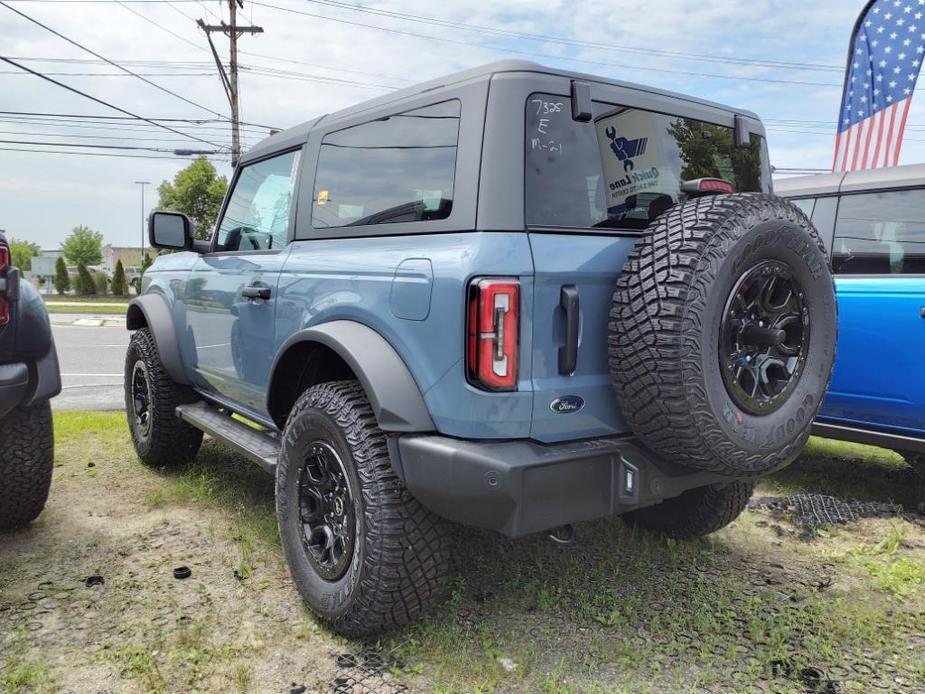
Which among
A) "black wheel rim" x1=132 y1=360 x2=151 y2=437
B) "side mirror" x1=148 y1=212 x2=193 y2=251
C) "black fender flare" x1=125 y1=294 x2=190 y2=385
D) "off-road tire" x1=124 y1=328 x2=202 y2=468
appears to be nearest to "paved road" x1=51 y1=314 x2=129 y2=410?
"black wheel rim" x1=132 y1=360 x2=151 y2=437

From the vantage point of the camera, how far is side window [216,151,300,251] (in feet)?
11.5

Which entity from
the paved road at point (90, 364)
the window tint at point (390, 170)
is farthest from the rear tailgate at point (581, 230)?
the paved road at point (90, 364)

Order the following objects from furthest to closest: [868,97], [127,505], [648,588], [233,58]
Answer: [233,58] < [868,97] < [127,505] < [648,588]

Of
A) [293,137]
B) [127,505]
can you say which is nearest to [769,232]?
[293,137]

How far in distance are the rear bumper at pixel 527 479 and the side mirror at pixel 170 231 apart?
2.41m

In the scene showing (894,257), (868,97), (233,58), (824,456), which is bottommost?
(824,456)

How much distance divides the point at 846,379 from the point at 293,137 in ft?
11.1

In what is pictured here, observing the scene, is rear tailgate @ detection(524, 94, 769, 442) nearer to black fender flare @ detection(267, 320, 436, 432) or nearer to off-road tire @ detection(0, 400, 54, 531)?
black fender flare @ detection(267, 320, 436, 432)

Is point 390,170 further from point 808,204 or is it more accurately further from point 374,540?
point 808,204

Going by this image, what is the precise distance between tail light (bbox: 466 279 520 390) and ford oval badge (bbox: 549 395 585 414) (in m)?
0.16

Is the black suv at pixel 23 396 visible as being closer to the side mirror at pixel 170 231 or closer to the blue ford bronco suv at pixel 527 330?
the side mirror at pixel 170 231

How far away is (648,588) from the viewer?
10.1 feet

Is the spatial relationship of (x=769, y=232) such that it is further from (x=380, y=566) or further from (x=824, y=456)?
(x=824, y=456)

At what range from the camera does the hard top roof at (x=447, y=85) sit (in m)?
2.41
